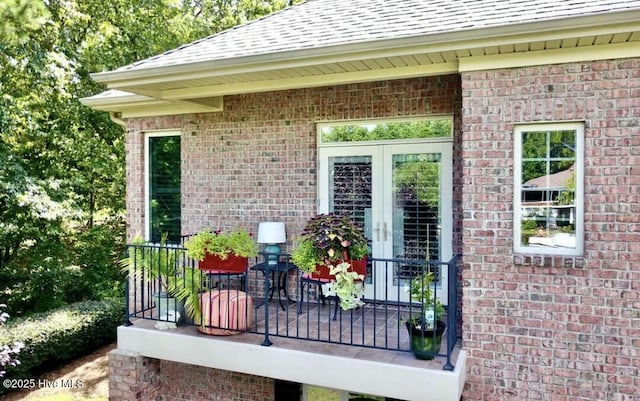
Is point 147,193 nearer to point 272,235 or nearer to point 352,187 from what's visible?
A: point 272,235

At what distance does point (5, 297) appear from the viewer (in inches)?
422

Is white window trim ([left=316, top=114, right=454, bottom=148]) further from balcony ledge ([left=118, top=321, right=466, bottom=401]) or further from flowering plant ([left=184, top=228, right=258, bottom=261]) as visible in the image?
balcony ledge ([left=118, top=321, right=466, bottom=401])

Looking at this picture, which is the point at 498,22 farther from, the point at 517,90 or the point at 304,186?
the point at 304,186

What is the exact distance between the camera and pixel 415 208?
571 centimetres

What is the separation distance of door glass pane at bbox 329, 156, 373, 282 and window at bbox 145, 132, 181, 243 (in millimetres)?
2376

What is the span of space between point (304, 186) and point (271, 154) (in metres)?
0.62

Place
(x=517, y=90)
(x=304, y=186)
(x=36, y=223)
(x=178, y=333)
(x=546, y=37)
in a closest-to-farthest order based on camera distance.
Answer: (x=546, y=37) → (x=517, y=90) → (x=178, y=333) → (x=304, y=186) → (x=36, y=223)

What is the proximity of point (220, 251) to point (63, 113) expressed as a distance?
27.1 ft

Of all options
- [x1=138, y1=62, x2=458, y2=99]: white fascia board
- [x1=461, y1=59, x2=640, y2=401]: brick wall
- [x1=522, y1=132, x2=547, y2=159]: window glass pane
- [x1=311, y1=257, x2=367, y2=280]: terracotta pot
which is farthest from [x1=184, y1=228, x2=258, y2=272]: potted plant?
[x1=522, y1=132, x2=547, y2=159]: window glass pane

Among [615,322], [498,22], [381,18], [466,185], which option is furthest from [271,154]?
[615,322]

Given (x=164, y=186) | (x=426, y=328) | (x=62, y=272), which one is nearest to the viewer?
(x=426, y=328)

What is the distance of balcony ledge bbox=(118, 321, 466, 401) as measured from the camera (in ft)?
12.9

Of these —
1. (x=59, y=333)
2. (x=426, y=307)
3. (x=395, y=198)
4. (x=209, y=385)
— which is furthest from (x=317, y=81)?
(x=59, y=333)

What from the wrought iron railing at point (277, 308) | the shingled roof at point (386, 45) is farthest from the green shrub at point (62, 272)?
the shingled roof at point (386, 45)
